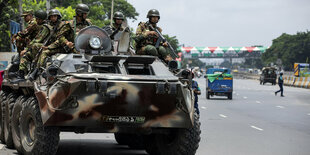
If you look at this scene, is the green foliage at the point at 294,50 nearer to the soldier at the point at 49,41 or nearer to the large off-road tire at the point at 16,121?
the soldier at the point at 49,41

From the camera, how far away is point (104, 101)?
33.1ft

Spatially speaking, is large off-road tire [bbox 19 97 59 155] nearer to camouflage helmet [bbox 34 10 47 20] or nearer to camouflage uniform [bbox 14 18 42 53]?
Result: camouflage helmet [bbox 34 10 47 20]

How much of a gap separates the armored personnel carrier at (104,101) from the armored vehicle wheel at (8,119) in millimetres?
1308

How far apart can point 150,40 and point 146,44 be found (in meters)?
0.12

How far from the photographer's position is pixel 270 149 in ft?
46.5

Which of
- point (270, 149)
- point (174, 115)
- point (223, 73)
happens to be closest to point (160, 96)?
point (174, 115)

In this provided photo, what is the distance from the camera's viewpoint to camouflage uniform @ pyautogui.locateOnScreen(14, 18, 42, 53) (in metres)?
15.1

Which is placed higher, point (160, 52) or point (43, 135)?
point (160, 52)

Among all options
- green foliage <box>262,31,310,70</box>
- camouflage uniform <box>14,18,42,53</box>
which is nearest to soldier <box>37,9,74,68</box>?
camouflage uniform <box>14,18,42,53</box>

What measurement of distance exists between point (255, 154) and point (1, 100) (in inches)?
211

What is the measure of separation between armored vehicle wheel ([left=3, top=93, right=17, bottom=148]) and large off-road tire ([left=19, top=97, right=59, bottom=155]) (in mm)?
1886

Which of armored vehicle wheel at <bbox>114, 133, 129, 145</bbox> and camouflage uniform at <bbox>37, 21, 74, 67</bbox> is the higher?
camouflage uniform at <bbox>37, 21, 74, 67</bbox>

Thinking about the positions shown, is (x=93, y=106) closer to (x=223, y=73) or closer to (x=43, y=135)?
(x=43, y=135)

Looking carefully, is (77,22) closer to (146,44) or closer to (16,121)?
(146,44)
